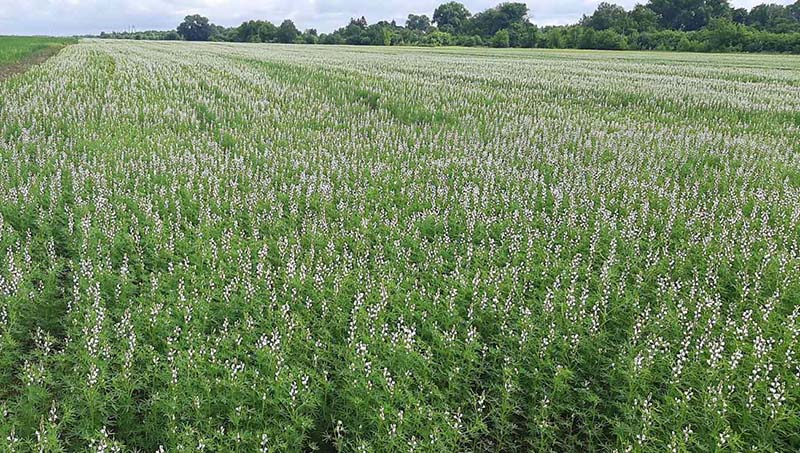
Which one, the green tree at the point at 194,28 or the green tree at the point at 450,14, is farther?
the green tree at the point at 194,28

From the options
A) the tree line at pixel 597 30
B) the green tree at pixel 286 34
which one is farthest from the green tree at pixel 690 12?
the green tree at pixel 286 34

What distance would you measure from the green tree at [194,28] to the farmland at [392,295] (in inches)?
6854

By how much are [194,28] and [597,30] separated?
123648 mm

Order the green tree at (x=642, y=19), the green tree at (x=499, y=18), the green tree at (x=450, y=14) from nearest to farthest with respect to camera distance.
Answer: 1. the green tree at (x=642, y=19)
2. the green tree at (x=499, y=18)
3. the green tree at (x=450, y=14)

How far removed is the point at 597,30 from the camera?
105250 millimetres

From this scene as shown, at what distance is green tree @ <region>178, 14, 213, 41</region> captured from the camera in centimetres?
16725

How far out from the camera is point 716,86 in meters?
25.6

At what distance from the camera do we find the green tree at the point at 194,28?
16725cm

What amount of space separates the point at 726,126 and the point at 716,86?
12.1m

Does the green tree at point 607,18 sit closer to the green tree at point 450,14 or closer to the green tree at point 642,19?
the green tree at point 642,19

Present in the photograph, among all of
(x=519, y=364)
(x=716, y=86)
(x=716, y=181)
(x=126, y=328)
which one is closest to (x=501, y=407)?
(x=519, y=364)

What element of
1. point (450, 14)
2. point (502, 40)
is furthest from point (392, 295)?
point (450, 14)

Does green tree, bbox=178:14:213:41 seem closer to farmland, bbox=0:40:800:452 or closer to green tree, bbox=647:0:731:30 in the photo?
green tree, bbox=647:0:731:30

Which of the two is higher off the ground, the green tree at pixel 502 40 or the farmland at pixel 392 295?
the green tree at pixel 502 40
